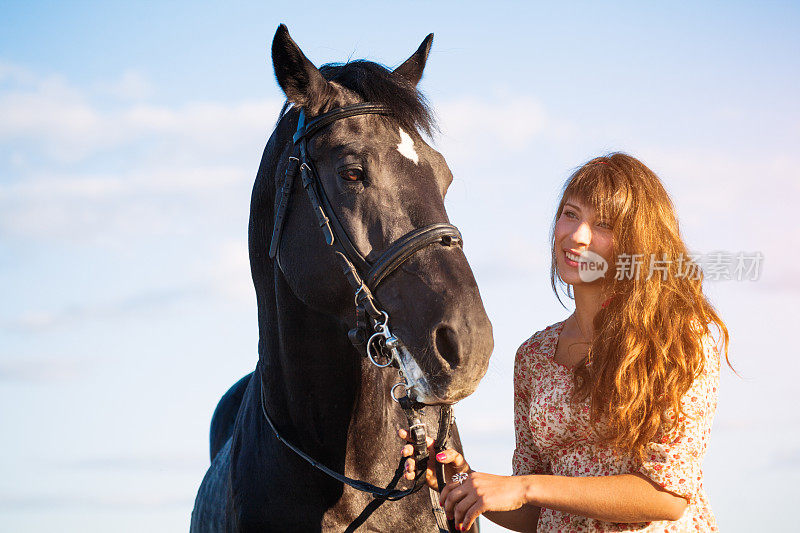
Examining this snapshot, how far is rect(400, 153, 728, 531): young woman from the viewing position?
2.38 meters

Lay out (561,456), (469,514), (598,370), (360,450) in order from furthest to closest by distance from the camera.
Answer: (360,450) → (561,456) → (598,370) → (469,514)

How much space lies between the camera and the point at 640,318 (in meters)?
2.56

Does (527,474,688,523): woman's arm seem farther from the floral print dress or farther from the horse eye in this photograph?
the horse eye

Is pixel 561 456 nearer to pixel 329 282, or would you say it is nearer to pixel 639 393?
pixel 639 393

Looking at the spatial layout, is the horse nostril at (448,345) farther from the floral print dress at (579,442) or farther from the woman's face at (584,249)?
the woman's face at (584,249)

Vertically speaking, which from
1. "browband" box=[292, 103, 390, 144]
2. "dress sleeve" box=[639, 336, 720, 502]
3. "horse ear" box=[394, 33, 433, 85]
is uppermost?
"horse ear" box=[394, 33, 433, 85]

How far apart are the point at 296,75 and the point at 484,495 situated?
1946 millimetres

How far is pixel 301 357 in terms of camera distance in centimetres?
321

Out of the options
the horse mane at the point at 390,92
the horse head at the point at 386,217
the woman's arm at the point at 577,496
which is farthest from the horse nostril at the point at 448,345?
the horse mane at the point at 390,92

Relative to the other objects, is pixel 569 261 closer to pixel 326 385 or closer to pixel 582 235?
pixel 582 235

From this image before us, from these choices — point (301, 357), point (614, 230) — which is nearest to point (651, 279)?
point (614, 230)

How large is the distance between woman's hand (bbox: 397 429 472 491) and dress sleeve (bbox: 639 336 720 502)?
66 cm

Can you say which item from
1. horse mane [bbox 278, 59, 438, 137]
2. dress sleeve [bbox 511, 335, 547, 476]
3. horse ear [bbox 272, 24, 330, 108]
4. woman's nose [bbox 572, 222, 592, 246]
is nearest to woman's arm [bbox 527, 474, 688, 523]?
dress sleeve [bbox 511, 335, 547, 476]

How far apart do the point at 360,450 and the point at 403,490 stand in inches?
9.8
